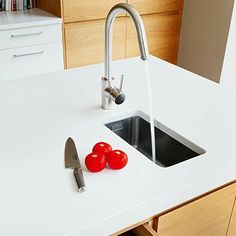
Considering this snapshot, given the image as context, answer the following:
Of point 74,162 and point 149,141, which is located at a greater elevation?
point 74,162

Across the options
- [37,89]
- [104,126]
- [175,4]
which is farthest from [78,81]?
[175,4]

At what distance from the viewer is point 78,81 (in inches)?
59.4

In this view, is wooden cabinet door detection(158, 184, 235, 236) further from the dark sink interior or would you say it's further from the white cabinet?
the white cabinet

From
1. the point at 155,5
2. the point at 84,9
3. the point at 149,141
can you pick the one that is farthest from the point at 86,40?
the point at 149,141

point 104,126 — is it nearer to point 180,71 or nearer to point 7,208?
point 7,208

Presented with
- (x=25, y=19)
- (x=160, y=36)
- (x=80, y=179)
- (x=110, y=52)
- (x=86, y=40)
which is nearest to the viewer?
(x=80, y=179)

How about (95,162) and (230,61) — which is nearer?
(95,162)

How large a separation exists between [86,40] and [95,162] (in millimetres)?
1984

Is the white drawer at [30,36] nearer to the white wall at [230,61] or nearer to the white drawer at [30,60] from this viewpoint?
the white drawer at [30,60]

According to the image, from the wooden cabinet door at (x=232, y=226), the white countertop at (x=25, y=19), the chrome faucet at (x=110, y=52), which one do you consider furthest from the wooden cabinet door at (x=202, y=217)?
the white countertop at (x=25, y=19)

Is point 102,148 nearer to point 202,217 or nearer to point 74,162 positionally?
point 74,162

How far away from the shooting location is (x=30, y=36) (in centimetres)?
246

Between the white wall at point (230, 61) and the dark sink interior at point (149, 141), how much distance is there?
5.77 ft

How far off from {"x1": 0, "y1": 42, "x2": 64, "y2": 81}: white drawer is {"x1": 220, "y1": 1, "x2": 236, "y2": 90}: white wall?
1.35m
